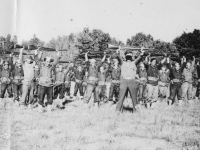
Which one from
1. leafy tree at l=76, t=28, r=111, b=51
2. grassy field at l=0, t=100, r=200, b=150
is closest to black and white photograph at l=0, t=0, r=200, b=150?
grassy field at l=0, t=100, r=200, b=150

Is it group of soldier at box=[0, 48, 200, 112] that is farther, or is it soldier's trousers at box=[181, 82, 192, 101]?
Result: soldier's trousers at box=[181, 82, 192, 101]

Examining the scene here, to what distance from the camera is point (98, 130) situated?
4758 mm

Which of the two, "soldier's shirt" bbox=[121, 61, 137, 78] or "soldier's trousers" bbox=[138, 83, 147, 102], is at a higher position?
"soldier's shirt" bbox=[121, 61, 137, 78]

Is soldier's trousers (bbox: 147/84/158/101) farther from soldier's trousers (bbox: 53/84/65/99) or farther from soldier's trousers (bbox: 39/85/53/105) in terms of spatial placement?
soldier's trousers (bbox: 53/84/65/99)

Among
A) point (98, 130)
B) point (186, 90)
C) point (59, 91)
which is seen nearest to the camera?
point (98, 130)

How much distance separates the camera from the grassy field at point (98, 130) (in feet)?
13.2

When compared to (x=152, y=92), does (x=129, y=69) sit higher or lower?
higher

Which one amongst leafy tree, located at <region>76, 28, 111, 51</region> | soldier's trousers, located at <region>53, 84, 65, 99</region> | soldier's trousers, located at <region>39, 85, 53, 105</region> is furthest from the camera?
leafy tree, located at <region>76, 28, 111, 51</region>

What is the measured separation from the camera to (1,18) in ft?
16.6

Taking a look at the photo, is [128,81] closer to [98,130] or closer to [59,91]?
[98,130]

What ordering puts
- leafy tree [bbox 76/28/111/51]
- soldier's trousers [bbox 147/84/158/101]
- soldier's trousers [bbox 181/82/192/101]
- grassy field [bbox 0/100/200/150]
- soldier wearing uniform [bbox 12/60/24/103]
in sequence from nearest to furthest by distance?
grassy field [bbox 0/100/200/150]
soldier's trousers [bbox 147/84/158/101]
soldier wearing uniform [bbox 12/60/24/103]
soldier's trousers [bbox 181/82/192/101]
leafy tree [bbox 76/28/111/51]

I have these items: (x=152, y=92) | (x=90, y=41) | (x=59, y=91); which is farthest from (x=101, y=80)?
(x=90, y=41)

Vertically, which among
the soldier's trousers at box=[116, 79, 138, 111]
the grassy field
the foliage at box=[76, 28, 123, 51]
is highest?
the foliage at box=[76, 28, 123, 51]

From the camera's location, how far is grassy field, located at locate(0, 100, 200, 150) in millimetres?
4031
